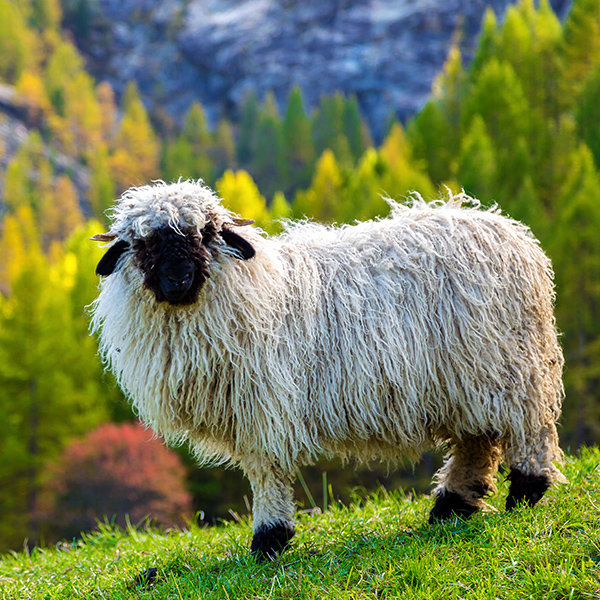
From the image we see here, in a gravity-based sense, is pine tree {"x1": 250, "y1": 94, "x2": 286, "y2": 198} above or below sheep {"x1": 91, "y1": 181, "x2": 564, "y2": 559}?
above

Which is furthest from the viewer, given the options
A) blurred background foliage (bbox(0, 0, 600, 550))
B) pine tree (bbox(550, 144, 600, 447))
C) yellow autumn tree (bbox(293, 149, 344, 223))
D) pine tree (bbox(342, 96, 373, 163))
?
pine tree (bbox(342, 96, 373, 163))

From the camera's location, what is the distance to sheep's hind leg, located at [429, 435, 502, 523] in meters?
4.54

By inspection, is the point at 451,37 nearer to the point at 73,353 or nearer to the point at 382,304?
the point at 73,353

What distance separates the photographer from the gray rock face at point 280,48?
8762cm

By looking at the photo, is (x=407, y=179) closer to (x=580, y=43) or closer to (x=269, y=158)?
(x=580, y=43)

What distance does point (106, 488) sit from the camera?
21.7 metres

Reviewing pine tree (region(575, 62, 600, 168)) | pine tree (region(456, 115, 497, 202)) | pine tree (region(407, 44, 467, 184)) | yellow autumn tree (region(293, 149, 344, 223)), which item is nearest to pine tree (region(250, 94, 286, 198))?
yellow autumn tree (region(293, 149, 344, 223))

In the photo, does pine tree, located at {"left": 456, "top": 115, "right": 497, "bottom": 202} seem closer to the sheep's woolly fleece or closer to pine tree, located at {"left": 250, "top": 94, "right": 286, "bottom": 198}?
the sheep's woolly fleece

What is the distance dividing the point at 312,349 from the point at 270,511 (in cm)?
108

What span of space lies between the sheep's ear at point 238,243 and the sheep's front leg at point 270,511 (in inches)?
53.4

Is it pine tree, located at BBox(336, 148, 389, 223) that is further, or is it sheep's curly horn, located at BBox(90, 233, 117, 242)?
pine tree, located at BBox(336, 148, 389, 223)

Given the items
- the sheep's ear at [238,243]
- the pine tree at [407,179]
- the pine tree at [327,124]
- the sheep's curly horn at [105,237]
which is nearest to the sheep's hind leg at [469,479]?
the sheep's ear at [238,243]

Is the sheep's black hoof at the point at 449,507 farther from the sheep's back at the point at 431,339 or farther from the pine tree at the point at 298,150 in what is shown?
the pine tree at the point at 298,150

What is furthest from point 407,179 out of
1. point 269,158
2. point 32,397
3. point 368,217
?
point 269,158
